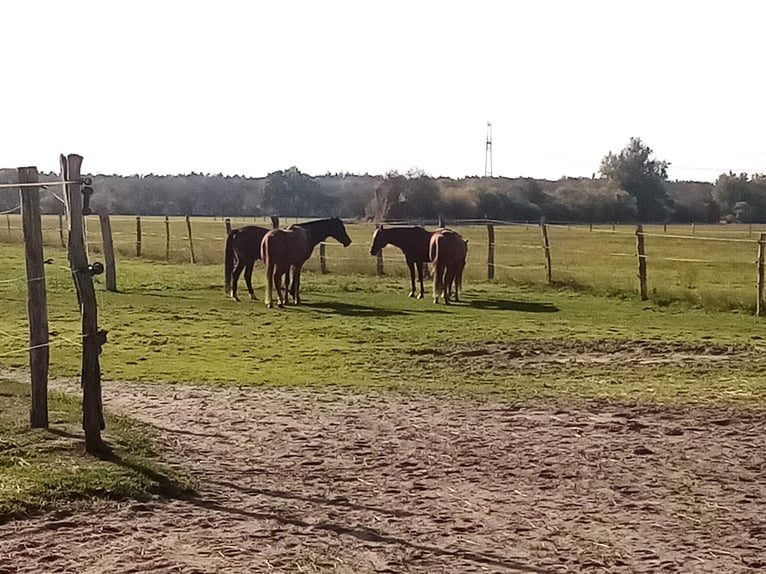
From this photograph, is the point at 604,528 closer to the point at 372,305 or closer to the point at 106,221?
the point at 372,305

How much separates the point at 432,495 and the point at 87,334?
7.83 feet

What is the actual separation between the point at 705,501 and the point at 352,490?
2010 millimetres

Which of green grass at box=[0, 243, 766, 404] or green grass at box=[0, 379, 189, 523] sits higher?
green grass at box=[0, 379, 189, 523]

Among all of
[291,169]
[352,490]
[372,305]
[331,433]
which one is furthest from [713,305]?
[291,169]

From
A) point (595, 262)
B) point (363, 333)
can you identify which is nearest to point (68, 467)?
point (363, 333)

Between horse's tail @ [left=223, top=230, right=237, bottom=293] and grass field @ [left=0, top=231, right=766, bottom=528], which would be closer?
grass field @ [left=0, top=231, right=766, bottom=528]

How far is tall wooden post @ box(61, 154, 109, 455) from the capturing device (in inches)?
250

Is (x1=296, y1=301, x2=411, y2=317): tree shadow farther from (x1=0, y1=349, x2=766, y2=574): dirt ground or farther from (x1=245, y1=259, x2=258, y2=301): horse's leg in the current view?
(x1=0, y1=349, x2=766, y2=574): dirt ground

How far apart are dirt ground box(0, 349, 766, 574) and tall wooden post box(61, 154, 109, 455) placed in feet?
1.76

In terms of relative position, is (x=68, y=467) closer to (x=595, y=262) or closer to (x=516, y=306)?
(x=516, y=306)

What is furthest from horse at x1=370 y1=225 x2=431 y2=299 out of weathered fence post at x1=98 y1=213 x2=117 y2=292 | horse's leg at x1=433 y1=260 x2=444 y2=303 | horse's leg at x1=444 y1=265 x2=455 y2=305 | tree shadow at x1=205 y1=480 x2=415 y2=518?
tree shadow at x1=205 y1=480 x2=415 y2=518

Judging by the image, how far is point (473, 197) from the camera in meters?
58.5

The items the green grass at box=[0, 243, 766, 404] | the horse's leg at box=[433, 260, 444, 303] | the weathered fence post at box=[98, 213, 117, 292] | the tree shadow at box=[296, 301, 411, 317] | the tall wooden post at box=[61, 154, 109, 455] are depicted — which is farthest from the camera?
the weathered fence post at box=[98, 213, 117, 292]

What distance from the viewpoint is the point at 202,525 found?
5.19m
